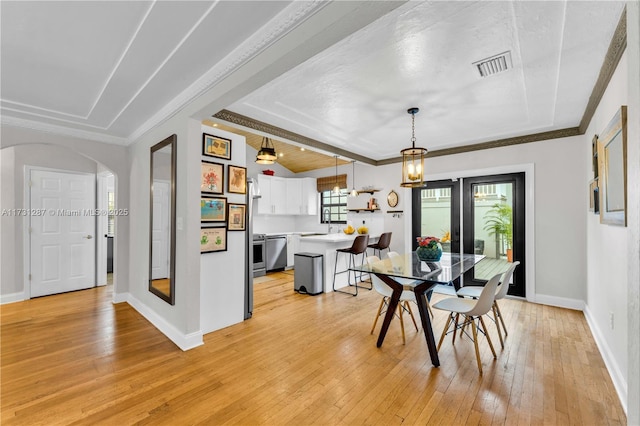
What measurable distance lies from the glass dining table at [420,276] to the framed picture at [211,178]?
1.78 m

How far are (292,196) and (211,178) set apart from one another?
4269 mm

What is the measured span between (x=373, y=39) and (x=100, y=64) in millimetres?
2167

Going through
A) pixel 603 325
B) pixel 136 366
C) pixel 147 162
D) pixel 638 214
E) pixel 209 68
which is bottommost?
pixel 136 366

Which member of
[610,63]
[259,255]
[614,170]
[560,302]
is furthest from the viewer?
[259,255]

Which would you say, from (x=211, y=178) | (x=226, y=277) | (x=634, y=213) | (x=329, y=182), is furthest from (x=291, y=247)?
(x=634, y=213)

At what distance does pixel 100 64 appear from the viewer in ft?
7.61

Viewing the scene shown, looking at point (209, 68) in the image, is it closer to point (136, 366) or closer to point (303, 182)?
point (136, 366)

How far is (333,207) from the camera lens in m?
7.48

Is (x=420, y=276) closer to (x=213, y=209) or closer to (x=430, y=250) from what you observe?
(x=430, y=250)

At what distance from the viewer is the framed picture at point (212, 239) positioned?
3092mm

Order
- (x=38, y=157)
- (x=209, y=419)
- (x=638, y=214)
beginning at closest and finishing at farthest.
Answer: (x=638, y=214), (x=209, y=419), (x=38, y=157)

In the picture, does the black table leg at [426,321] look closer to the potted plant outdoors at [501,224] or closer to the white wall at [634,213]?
the white wall at [634,213]

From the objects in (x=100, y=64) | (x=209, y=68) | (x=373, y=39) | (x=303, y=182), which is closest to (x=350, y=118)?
(x=373, y=39)

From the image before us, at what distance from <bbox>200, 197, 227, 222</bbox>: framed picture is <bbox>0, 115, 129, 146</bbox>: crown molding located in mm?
2142
